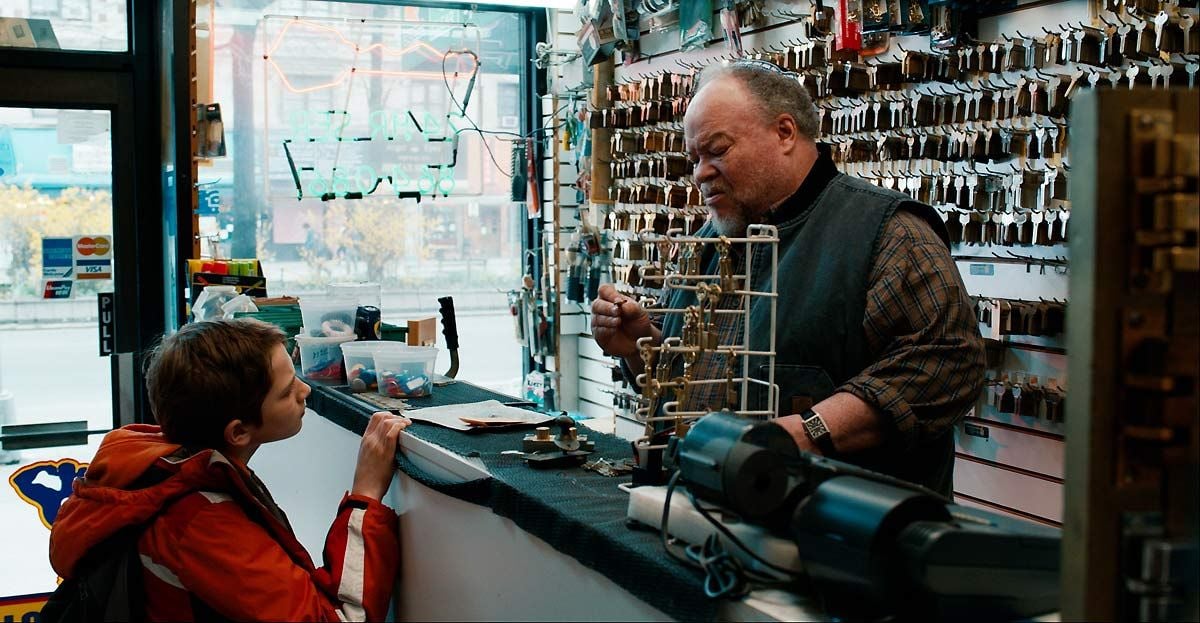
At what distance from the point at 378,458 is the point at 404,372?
0.51m

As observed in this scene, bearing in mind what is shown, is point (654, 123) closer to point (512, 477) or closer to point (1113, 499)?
point (512, 477)

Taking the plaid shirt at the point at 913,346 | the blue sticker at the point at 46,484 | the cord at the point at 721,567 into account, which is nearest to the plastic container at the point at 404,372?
the plaid shirt at the point at 913,346

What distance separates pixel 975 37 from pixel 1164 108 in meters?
2.57

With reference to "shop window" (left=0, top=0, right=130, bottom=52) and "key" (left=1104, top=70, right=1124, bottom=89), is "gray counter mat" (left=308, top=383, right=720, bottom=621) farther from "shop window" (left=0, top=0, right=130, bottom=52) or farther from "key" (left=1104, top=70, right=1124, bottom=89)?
"shop window" (left=0, top=0, right=130, bottom=52)

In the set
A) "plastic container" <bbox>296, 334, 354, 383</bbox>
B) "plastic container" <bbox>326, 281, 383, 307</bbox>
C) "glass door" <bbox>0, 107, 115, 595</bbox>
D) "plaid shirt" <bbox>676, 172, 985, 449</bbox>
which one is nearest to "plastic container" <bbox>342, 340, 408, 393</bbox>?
"plastic container" <bbox>296, 334, 354, 383</bbox>

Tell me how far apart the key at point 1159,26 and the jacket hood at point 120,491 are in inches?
91.8

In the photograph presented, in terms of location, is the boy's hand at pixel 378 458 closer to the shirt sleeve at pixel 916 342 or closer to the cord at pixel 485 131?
the shirt sleeve at pixel 916 342

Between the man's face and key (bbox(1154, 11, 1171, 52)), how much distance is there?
120cm

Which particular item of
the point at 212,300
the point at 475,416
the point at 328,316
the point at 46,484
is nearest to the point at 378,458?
the point at 475,416

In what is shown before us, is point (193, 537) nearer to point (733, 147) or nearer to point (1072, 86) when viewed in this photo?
point (733, 147)

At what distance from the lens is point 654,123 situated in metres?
5.16

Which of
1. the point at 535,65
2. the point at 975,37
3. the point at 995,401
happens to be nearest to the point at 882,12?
the point at 975,37

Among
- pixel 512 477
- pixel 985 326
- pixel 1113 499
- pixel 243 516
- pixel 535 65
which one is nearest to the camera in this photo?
pixel 1113 499

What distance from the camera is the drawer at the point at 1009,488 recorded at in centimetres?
331
